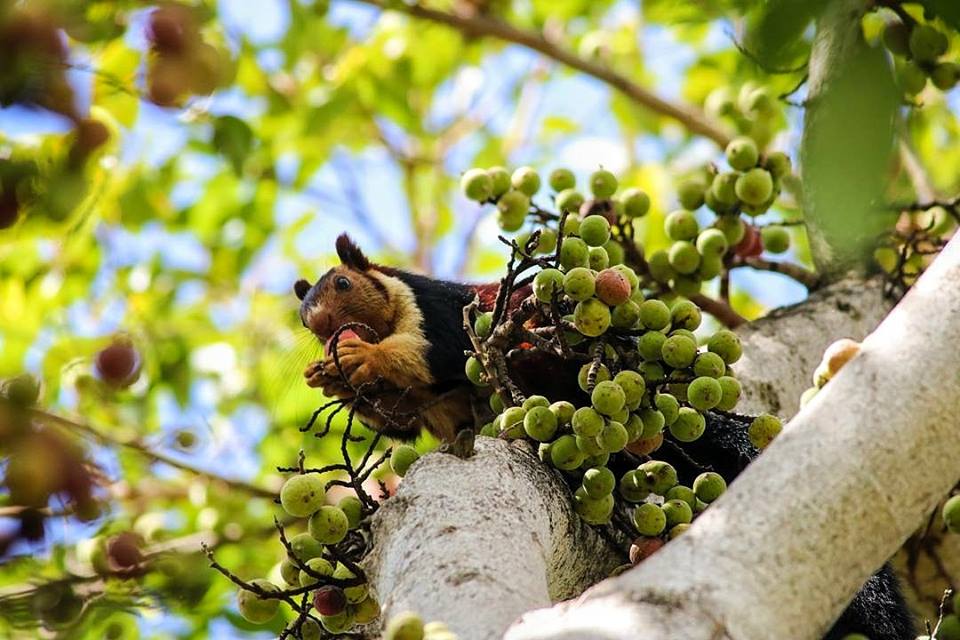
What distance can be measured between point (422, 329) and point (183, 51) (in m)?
1.21

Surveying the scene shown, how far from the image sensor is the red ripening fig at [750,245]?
10.9 feet

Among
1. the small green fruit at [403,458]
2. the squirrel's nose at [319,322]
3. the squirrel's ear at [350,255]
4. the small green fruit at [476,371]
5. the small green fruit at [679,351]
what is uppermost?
the small green fruit at [679,351]

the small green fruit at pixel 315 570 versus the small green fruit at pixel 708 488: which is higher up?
the small green fruit at pixel 708 488

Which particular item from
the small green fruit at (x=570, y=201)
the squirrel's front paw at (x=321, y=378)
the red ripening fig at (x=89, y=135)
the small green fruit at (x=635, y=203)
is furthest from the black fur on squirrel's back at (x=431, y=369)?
the red ripening fig at (x=89, y=135)

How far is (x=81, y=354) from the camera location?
4543mm

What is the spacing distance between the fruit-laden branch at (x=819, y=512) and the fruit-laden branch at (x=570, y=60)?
310cm

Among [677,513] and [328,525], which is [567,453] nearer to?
[677,513]

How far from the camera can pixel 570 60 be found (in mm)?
4645

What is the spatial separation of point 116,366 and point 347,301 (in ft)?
2.96

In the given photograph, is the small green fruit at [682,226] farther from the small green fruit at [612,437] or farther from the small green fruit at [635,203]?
the small green fruit at [612,437]

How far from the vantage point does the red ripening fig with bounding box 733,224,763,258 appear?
3322 mm

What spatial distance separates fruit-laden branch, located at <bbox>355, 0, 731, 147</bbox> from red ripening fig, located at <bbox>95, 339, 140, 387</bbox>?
1.81 meters

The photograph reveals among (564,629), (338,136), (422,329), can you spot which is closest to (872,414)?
(564,629)

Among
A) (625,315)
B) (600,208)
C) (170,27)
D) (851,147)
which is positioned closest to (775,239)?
(600,208)
